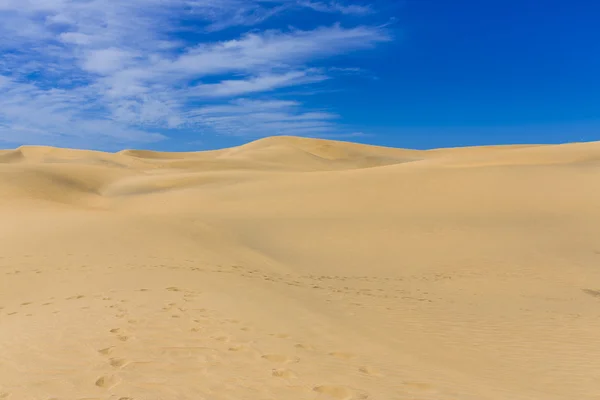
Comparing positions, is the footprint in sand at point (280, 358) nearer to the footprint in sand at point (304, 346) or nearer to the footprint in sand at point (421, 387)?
the footprint in sand at point (304, 346)

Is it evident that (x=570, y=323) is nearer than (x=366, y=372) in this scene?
No

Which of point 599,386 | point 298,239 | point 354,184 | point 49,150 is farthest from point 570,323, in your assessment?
point 49,150

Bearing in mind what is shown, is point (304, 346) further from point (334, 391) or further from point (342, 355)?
point (334, 391)

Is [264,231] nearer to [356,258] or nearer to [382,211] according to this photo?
[356,258]

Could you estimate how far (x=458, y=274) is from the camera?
35.1 feet

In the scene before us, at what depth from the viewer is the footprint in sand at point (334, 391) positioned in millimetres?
3945

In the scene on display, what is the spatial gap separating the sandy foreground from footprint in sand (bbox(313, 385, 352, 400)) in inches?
0.8

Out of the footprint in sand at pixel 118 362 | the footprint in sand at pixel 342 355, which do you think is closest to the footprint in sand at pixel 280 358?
the footprint in sand at pixel 342 355

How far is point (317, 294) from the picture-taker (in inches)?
332

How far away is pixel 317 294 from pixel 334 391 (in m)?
4.40

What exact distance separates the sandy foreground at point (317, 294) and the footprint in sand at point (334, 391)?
2 centimetres

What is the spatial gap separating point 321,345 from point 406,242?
27.0 feet

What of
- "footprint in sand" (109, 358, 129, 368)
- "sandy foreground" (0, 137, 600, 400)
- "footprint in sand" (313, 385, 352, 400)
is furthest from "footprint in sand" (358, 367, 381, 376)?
"footprint in sand" (109, 358, 129, 368)

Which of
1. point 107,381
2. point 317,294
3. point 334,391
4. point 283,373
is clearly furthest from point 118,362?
point 317,294
